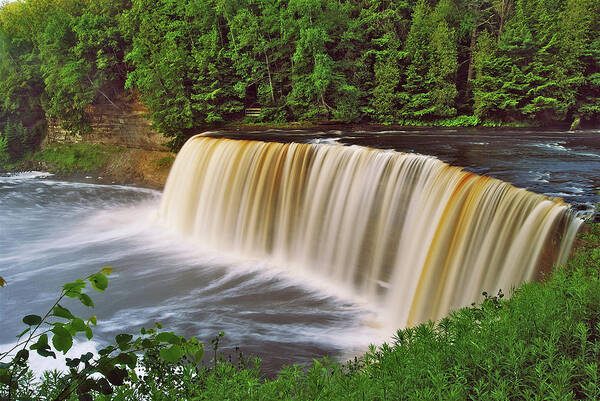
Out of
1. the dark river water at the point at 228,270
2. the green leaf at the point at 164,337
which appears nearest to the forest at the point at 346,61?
the dark river water at the point at 228,270

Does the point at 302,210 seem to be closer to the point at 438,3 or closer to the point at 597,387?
the point at 597,387

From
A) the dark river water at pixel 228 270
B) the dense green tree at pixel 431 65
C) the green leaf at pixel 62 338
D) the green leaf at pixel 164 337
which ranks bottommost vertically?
the dark river water at pixel 228 270

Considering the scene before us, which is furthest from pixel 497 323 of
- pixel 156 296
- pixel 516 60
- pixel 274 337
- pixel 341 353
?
pixel 516 60

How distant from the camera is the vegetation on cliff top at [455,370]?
233 centimetres

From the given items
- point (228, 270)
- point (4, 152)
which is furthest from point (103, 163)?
point (228, 270)

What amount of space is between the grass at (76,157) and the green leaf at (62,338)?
76.0 ft

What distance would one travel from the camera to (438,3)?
62.4 feet

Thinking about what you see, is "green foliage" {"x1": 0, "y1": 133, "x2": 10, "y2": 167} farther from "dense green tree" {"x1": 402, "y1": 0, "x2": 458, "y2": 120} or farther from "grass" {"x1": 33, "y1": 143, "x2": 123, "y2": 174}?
"dense green tree" {"x1": 402, "y1": 0, "x2": 458, "y2": 120}

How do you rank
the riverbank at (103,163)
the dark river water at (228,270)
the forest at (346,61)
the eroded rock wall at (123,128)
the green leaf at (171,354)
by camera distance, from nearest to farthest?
the green leaf at (171,354)
the dark river water at (228,270)
the forest at (346,61)
the riverbank at (103,163)
the eroded rock wall at (123,128)

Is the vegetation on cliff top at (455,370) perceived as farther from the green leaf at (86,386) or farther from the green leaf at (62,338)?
the green leaf at (62,338)

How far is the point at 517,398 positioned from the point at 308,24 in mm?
18171

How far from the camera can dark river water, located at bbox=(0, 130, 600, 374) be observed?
7980 mm

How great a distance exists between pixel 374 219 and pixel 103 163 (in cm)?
1826

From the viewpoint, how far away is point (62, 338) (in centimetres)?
189
